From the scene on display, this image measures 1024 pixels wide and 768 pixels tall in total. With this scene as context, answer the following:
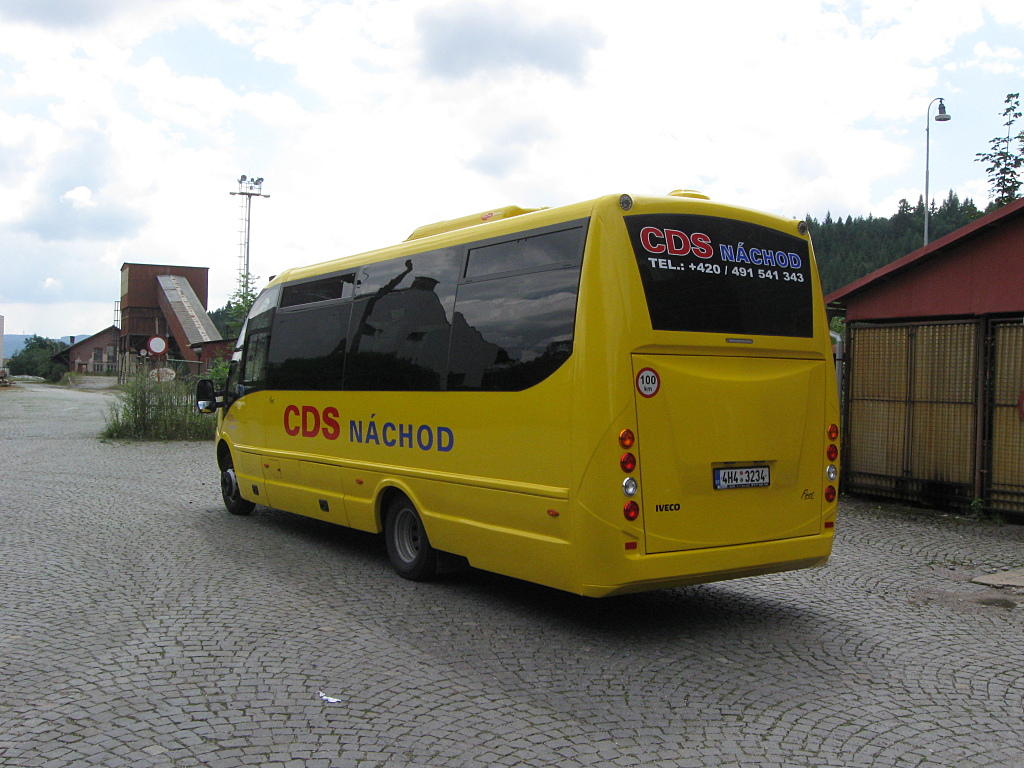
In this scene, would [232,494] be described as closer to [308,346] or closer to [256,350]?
[256,350]

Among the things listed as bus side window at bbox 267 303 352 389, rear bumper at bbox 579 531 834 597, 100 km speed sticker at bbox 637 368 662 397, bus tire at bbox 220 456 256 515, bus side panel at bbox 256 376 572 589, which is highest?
bus side window at bbox 267 303 352 389

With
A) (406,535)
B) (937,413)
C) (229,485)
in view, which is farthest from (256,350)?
(937,413)

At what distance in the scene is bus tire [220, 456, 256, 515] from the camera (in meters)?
12.0

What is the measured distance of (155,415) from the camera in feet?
79.7

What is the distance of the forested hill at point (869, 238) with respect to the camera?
71438mm

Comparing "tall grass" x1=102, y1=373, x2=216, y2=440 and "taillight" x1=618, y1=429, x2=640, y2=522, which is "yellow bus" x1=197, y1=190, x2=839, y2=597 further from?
"tall grass" x1=102, y1=373, x2=216, y2=440

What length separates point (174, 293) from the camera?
7275 cm

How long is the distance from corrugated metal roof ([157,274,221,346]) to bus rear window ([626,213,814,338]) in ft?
208

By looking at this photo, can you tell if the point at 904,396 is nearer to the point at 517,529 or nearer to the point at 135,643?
the point at 517,529

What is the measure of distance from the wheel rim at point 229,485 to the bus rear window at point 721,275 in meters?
7.28

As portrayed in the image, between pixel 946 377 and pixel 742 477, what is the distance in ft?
23.4

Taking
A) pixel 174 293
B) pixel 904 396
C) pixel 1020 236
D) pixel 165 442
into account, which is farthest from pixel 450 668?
pixel 174 293

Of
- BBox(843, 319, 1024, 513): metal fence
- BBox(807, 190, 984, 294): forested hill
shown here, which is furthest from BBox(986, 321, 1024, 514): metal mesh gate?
BBox(807, 190, 984, 294): forested hill

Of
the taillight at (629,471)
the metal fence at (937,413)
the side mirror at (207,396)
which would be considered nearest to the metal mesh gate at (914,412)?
the metal fence at (937,413)
